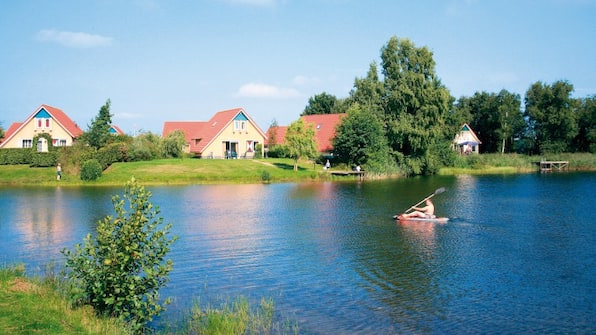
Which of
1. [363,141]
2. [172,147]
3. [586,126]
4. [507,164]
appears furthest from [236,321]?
[586,126]

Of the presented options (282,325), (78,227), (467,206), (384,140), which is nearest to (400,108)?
(384,140)

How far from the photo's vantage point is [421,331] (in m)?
12.0

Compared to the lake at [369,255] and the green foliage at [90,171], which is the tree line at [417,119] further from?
the green foliage at [90,171]

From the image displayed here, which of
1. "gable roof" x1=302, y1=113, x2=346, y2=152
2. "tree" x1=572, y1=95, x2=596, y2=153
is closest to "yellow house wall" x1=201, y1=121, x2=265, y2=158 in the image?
"gable roof" x1=302, y1=113, x2=346, y2=152

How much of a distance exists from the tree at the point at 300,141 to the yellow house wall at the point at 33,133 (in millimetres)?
26935

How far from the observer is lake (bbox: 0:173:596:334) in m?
13.2

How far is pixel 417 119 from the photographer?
57906 millimetres

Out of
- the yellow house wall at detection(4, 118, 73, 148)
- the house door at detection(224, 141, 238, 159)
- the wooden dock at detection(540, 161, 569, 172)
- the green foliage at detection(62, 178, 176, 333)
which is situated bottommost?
the green foliage at detection(62, 178, 176, 333)

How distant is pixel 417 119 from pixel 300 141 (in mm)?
14146

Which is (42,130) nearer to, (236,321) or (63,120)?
(63,120)

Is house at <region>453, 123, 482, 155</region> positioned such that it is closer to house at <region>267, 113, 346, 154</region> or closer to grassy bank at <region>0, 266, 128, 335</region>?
house at <region>267, 113, 346, 154</region>

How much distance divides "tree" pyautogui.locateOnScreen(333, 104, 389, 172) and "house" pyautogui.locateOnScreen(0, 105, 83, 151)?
3105 cm

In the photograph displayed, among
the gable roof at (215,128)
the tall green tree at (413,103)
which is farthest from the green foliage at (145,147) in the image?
the tall green tree at (413,103)

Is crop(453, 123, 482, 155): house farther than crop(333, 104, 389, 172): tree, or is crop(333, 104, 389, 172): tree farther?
crop(453, 123, 482, 155): house
